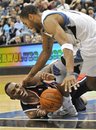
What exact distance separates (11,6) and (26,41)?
338 centimetres

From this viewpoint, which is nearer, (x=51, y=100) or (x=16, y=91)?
(x=51, y=100)

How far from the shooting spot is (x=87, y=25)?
471cm

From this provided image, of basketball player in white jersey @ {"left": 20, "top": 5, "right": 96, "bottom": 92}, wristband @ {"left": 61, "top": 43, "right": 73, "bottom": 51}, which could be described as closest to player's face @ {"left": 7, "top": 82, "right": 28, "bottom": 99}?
basketball player in white jersey @ {"left": 20, "top": 5, "right": 96, "bottom": 92}

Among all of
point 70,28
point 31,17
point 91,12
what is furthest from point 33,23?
point 91,12

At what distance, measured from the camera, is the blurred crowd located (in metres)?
13.6

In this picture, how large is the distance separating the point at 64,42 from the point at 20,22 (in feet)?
34.9

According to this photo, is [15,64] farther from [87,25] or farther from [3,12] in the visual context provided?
[87,25]

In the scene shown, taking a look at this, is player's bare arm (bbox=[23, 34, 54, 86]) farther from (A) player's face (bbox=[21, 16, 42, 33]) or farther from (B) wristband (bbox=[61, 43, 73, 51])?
(B) wristband (bbox=[61, 43, 73, 51])

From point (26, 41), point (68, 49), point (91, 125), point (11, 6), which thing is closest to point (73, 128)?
point (91, 125)

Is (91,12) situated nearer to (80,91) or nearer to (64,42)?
(80,91)

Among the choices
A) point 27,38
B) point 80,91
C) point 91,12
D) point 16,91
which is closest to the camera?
point 16,91

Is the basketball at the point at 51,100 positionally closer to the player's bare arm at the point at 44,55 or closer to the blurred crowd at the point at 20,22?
the player's bare arm at the point at 44,55

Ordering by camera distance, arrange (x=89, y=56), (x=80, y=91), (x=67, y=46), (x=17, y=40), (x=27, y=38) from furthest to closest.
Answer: (x=17, y=40)
(x=27, y=38)
(x=80, y=91)
(x=89, y=56)
(x=67, y=46)

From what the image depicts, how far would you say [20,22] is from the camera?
48.2 ft
